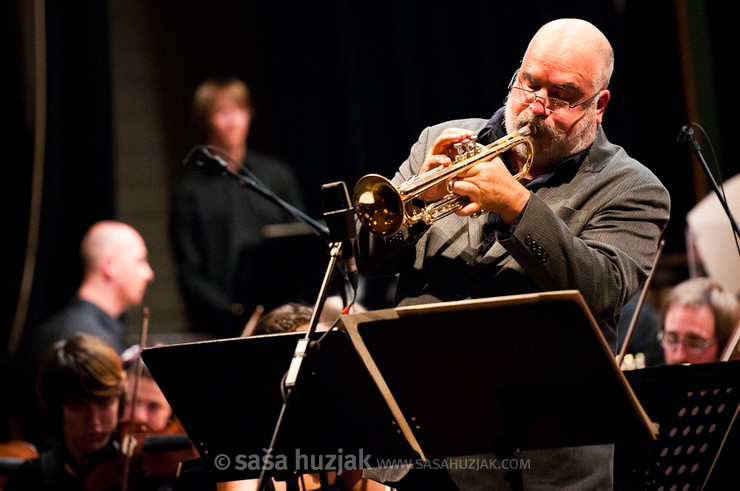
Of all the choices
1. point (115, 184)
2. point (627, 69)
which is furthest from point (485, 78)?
point (115, 184)

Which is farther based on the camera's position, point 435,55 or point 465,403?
point 435,55

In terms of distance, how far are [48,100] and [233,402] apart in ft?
17.8

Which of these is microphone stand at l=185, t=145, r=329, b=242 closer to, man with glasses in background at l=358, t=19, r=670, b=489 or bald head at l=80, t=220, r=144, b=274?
man with glasses in background at l=358, t=19, r=670, b=489

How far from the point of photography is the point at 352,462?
2365mm

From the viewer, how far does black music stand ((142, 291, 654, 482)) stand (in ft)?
6.81

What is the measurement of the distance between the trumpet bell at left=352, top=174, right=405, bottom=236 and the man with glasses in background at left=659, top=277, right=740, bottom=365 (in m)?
2.34

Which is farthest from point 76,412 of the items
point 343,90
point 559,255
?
point 343,90

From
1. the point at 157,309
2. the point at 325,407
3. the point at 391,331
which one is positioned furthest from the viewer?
the point at 157,309

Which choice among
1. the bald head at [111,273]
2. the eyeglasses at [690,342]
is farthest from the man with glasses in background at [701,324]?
the bald head at [111,273]

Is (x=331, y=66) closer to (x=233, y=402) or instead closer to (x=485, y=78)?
(x=485, y=78)

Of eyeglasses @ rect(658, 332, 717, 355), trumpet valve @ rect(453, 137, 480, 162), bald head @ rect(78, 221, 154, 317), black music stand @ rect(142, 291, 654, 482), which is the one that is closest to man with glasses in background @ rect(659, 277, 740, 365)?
eyeglasses @ rect(658, 332, 717, 355)

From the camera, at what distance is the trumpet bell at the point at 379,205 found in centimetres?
251

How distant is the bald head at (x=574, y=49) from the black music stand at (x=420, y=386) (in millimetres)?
886

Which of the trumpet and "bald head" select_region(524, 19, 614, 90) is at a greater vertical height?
"bald head" select_region(524, 19, 614, 90)
